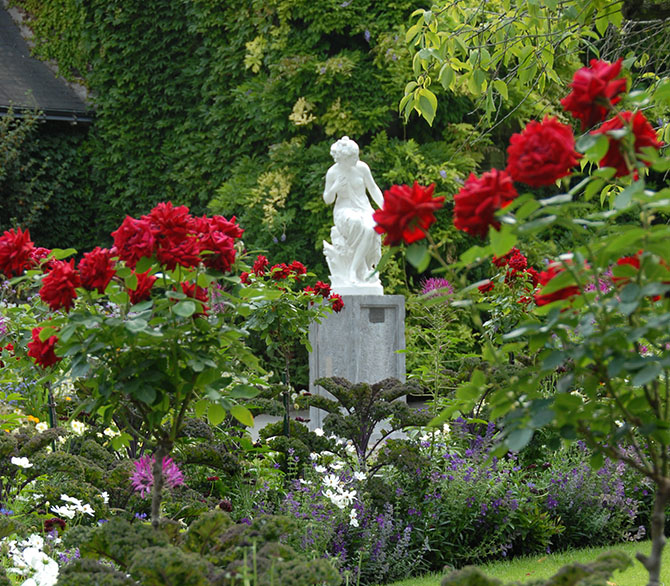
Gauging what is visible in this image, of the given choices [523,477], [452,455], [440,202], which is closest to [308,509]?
[452,455]

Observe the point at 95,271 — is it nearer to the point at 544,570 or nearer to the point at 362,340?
the point at 544,570

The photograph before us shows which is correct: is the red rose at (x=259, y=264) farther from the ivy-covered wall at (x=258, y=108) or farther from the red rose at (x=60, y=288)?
the ivy-covered wall at (x=258, y=108)

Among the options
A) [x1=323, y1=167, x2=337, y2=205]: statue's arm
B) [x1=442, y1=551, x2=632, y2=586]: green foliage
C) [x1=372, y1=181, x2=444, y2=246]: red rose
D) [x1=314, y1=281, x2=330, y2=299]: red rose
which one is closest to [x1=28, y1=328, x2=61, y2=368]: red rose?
[x1=372, y1=181, x2=444, y2=246]: red rose

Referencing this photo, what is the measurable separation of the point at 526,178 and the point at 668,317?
35 centimetres

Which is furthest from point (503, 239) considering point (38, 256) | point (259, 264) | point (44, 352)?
point (259, 264)

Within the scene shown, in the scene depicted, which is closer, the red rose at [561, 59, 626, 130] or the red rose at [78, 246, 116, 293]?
the red rose at [561, 59, 626, 130]

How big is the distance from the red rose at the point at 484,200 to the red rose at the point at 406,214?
0.05 m

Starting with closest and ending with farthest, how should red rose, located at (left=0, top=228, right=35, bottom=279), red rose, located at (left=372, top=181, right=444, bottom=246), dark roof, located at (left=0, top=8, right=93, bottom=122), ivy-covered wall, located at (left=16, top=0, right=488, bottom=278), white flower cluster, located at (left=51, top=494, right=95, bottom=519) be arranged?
red rose, located at (left=372, top=181, right=444, bottom=246), red rose, located at (left=0, top=228, right=35, bottom=279), white flower cluster, located at (left=51, top=494, right=95, bottom=519), ivy-covered wall, located at (left=16, top=0, right=488, bottom=278), dark roof, located at (left=0, top=8, right=93, bottom=122)

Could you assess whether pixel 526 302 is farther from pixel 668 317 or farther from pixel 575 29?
pixel 668 317

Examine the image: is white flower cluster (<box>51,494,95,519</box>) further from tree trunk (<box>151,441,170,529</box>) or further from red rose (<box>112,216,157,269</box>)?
red rose (<box>112,216,157,269</box>)

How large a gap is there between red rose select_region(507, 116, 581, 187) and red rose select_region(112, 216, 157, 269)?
33.3 inches

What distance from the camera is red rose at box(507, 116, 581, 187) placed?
153 centimetres

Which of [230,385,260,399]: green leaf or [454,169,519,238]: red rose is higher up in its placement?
[454,169,519,238]: red rose

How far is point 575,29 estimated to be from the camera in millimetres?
3854
